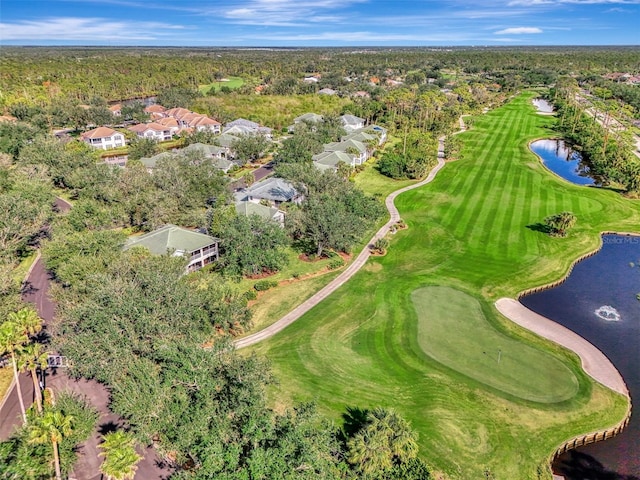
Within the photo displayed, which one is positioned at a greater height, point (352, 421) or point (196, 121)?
point (196, 121)

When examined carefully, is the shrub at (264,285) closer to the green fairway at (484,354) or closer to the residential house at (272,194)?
the green fairway at (484,354)

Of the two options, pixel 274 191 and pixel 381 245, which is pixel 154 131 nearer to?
pixel 274 191

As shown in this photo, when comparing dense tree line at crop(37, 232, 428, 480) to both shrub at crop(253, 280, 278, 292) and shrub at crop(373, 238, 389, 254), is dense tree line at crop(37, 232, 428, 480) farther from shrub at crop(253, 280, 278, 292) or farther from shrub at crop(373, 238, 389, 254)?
shrub at crop(373, 238, 389, 254)

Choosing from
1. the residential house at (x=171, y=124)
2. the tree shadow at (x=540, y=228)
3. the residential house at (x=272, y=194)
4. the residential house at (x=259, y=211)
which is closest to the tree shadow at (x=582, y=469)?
the tree shadow at (x=540, y=228)

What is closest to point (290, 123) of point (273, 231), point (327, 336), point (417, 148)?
point (417, 148)

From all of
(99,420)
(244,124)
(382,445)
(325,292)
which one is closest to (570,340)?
(325,292)
